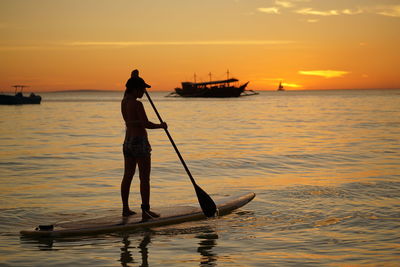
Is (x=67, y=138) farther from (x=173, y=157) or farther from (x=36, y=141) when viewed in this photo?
(x=173, y=157)

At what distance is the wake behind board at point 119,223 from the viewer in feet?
23.9

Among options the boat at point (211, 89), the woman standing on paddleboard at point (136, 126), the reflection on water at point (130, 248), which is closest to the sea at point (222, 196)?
the reflection on water at point (130, 248)

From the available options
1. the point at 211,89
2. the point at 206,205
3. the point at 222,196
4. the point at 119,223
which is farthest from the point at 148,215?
the point at 211,89

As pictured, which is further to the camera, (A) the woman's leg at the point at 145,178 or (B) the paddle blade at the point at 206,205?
(B) the paddle blade at the point at 206,205

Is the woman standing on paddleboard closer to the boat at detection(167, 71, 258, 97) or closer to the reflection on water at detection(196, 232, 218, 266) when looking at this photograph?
the reflection on water at detection(196, 232, 218, 266)

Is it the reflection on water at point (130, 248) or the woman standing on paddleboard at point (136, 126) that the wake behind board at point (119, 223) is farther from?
the woman standing on paddleboard at point (136, 126)

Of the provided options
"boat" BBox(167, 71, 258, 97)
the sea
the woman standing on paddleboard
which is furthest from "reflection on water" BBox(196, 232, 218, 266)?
"boat" BBox(167, 71, 258, 97)

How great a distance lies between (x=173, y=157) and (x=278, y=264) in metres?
12.2

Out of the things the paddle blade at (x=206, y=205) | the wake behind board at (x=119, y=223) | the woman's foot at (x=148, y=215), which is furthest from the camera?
the paddle blade at (x=206, y=205)

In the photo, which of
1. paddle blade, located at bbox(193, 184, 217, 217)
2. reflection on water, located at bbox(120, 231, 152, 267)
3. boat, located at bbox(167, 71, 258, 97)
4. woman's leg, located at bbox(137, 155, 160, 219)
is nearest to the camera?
reflection on water, located at bbox(120, 231, 152, 267)

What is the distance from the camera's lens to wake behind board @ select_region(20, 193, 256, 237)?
7.29m

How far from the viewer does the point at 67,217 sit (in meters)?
8.85

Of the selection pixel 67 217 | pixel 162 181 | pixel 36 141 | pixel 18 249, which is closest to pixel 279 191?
pixel 162 181

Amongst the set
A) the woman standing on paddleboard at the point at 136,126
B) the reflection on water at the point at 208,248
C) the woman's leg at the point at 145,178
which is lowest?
the reflection on water at the point at 208,248
